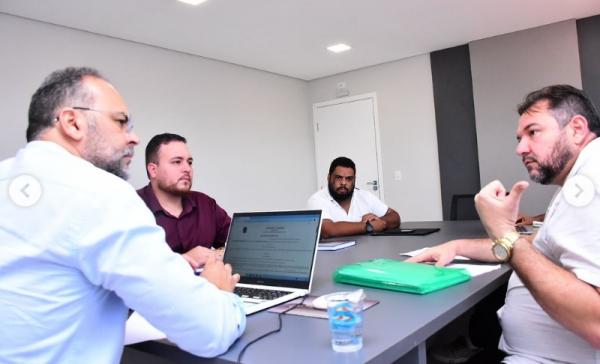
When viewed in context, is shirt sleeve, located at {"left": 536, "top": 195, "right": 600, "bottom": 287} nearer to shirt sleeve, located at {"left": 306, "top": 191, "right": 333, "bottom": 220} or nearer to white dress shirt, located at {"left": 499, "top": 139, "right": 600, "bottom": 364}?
white dress shirt, located at {"left": 499, "top": 139, "right": 600, "bottom": 364}

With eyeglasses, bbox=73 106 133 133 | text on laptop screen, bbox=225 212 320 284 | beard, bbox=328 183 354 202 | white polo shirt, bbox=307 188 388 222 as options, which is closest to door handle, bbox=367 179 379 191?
white polo shirt, bbox=307 188 388 222

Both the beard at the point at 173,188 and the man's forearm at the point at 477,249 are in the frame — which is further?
the beard at the point at 173,188

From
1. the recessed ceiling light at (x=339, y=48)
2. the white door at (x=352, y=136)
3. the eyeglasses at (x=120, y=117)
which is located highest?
the recessed ceiling light at (x=339, y=48)

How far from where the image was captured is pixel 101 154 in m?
1.03

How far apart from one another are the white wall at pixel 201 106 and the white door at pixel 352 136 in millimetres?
172

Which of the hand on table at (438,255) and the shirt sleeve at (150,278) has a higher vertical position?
the shirt sleeve at (150,278)

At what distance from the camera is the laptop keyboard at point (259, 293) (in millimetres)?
1277

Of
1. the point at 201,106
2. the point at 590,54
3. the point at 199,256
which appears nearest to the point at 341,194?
the point at 199,256

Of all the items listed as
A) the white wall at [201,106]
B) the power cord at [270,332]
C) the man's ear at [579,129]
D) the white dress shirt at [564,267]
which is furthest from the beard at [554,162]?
the white wall at [201,106]

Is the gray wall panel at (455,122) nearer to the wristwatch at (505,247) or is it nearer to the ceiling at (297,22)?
the ceiling at (297,22)

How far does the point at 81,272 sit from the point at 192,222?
61.0 inches

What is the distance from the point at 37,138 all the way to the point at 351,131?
493 cm

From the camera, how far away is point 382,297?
122cm

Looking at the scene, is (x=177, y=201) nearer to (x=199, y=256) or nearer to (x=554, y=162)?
(x=199, y=256)
